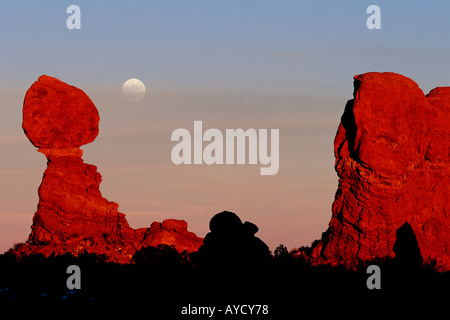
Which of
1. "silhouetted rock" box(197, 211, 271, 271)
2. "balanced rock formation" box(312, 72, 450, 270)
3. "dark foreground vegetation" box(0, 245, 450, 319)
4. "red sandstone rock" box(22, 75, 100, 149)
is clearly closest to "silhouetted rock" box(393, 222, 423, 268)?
"balanced rock formation" box(312, 72, 450, 270)

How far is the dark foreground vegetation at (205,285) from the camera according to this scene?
104 feet

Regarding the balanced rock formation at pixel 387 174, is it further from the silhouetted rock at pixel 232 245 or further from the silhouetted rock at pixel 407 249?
the silhouetted rock at pixel 232 245

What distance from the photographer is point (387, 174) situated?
213 ft

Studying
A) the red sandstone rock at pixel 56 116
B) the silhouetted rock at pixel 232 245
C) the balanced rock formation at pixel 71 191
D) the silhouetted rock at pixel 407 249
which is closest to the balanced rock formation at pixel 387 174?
the silhouetted rock at pixel 407 249

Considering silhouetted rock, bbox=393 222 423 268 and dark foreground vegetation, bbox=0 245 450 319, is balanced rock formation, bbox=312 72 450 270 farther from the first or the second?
dark foreground vegetation, bbox=0 245 450 319

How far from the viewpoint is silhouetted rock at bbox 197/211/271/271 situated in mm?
30359

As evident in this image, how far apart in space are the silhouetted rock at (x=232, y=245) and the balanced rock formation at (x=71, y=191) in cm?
4090

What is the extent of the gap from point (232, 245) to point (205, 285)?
7.26 ft

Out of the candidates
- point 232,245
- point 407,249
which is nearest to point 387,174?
point 407,249

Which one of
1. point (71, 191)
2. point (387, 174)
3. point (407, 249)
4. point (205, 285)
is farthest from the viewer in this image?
point (71, 191)

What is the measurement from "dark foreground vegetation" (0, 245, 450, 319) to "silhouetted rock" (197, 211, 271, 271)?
11 centimetres

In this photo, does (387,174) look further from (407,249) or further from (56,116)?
(56,116)
